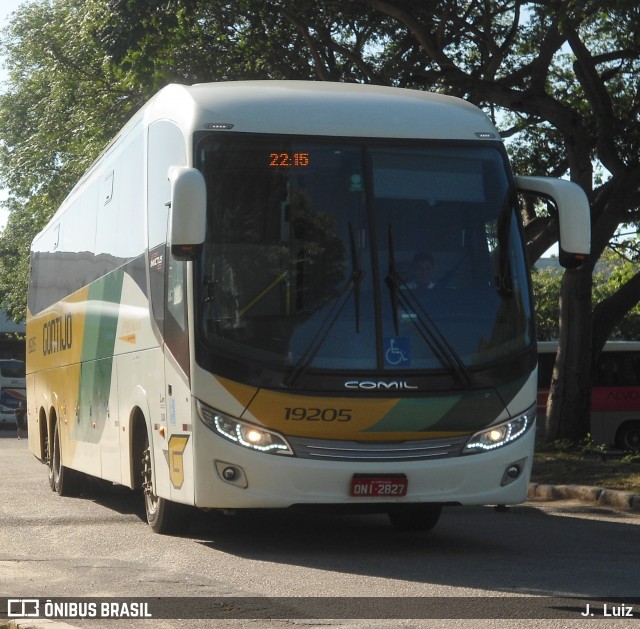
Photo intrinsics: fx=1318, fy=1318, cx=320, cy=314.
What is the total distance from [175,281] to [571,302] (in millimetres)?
12266

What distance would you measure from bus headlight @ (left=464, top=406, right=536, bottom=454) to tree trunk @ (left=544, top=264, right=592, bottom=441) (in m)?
11.6

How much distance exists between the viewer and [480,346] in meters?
9.55

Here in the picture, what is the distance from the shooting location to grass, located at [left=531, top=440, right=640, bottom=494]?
15312 mm

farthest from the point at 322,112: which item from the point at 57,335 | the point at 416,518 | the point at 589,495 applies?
the point at 57,335

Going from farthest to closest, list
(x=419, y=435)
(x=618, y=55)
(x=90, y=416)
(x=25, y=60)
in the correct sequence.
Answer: (x=25, y=60) < (x=618, y=55) < (x=90, y=416) < (x=419, y=435)

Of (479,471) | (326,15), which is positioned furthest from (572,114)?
(479,471)

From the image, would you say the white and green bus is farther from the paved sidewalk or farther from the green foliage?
the green foliage

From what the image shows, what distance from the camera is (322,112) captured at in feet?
32.8

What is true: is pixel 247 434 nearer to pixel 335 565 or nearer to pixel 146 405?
pixel 335 565

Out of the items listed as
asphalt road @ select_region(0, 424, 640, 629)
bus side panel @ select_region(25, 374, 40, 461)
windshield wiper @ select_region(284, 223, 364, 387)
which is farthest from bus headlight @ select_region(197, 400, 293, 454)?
bus side panel @ select_region(25, 374, 40, 461)

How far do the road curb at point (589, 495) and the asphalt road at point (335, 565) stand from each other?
294mm

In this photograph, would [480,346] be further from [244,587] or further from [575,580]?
[244,587]

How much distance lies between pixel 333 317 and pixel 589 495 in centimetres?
630

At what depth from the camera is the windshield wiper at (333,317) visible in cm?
927
